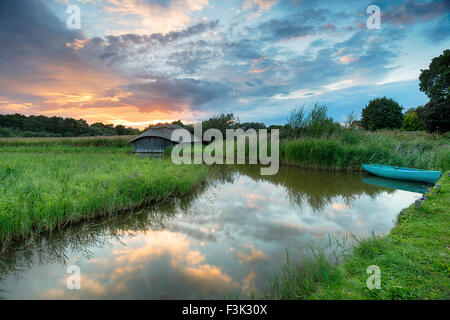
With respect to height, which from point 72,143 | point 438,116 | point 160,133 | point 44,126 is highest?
point 44,126

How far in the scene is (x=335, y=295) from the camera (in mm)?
2061

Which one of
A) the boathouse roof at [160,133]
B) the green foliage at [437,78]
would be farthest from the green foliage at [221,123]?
the green foliage at [437,78]

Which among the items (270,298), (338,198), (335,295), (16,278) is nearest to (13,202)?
(16,278)

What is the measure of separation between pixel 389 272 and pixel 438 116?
96.4ft

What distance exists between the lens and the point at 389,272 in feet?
7.78

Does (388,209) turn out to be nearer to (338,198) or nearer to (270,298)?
(338,198)

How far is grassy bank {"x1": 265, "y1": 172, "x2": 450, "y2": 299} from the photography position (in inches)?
81.2

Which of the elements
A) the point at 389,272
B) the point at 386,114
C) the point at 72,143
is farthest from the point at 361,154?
the point at 386,114

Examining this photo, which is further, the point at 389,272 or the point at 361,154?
the point at 361,154

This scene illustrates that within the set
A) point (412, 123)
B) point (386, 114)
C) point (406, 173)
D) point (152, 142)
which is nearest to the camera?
point (406, 173)

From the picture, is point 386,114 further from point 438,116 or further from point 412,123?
point 438,116

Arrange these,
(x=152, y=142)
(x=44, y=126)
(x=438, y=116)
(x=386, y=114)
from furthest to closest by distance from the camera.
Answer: (x=44, y=126)
(x=386, y=114)
(x=152, y=142)
(x=438, y=116)

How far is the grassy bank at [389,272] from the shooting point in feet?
6.77
